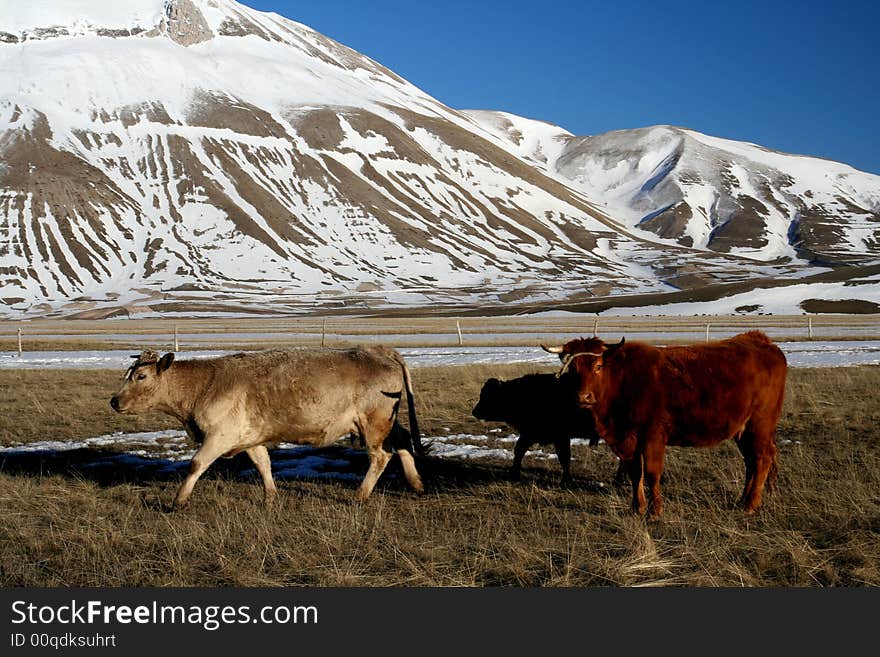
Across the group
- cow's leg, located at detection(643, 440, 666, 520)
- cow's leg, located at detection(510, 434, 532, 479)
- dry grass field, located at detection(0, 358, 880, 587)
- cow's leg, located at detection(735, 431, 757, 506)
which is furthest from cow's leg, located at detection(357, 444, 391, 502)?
cow's leg, located at detection(735, 431, 757, 506)

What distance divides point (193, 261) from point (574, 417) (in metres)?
151

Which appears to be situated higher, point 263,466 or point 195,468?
point 195,468

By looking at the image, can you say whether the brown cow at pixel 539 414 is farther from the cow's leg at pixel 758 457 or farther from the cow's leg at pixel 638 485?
the cow's leg at pixel 758 457

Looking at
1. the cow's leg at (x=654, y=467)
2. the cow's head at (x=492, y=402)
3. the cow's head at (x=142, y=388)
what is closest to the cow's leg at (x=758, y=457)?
the cow's leg at (x=654, y=467)

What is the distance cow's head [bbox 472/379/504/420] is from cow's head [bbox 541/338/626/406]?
3.59 m

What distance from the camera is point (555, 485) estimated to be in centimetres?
1056

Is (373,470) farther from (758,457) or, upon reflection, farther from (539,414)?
(758,457)

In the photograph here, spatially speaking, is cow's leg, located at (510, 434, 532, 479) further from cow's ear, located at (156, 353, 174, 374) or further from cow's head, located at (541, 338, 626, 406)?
cow's ear, located at (156, 353, 174, 374)

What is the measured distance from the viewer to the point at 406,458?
34.0 ft

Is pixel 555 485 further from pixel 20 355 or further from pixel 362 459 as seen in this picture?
pixel 20 355

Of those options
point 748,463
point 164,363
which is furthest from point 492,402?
point 164,363

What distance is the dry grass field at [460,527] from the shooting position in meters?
6.62

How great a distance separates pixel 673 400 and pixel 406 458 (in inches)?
144

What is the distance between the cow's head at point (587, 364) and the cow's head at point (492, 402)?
141 inches
